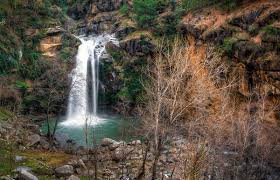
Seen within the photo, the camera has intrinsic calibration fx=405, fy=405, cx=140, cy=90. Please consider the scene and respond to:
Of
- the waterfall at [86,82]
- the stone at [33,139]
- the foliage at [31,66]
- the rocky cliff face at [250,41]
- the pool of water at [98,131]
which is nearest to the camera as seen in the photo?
the stone at [33,139]

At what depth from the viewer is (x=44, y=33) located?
2077 inches

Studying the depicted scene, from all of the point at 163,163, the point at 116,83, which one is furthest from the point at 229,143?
the point at 116,83

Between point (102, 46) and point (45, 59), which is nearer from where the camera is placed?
point (45, 59)

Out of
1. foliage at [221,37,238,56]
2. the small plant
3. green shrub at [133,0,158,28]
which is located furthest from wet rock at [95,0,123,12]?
the small plant

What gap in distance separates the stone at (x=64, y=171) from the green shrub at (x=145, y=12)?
104ft

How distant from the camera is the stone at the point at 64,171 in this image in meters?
25.7

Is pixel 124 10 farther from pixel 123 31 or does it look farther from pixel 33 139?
pixel 33 139

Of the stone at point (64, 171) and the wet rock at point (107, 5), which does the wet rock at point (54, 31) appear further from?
the stone at point (64, 171)

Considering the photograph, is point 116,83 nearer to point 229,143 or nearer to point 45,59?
point 45,59

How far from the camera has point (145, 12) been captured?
54.7 metres

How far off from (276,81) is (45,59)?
2764cm

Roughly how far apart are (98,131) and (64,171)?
56.4 feet

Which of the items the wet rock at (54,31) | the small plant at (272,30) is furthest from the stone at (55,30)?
the small plant at (272,30)

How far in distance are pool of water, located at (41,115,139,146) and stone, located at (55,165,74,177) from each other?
421 inches
